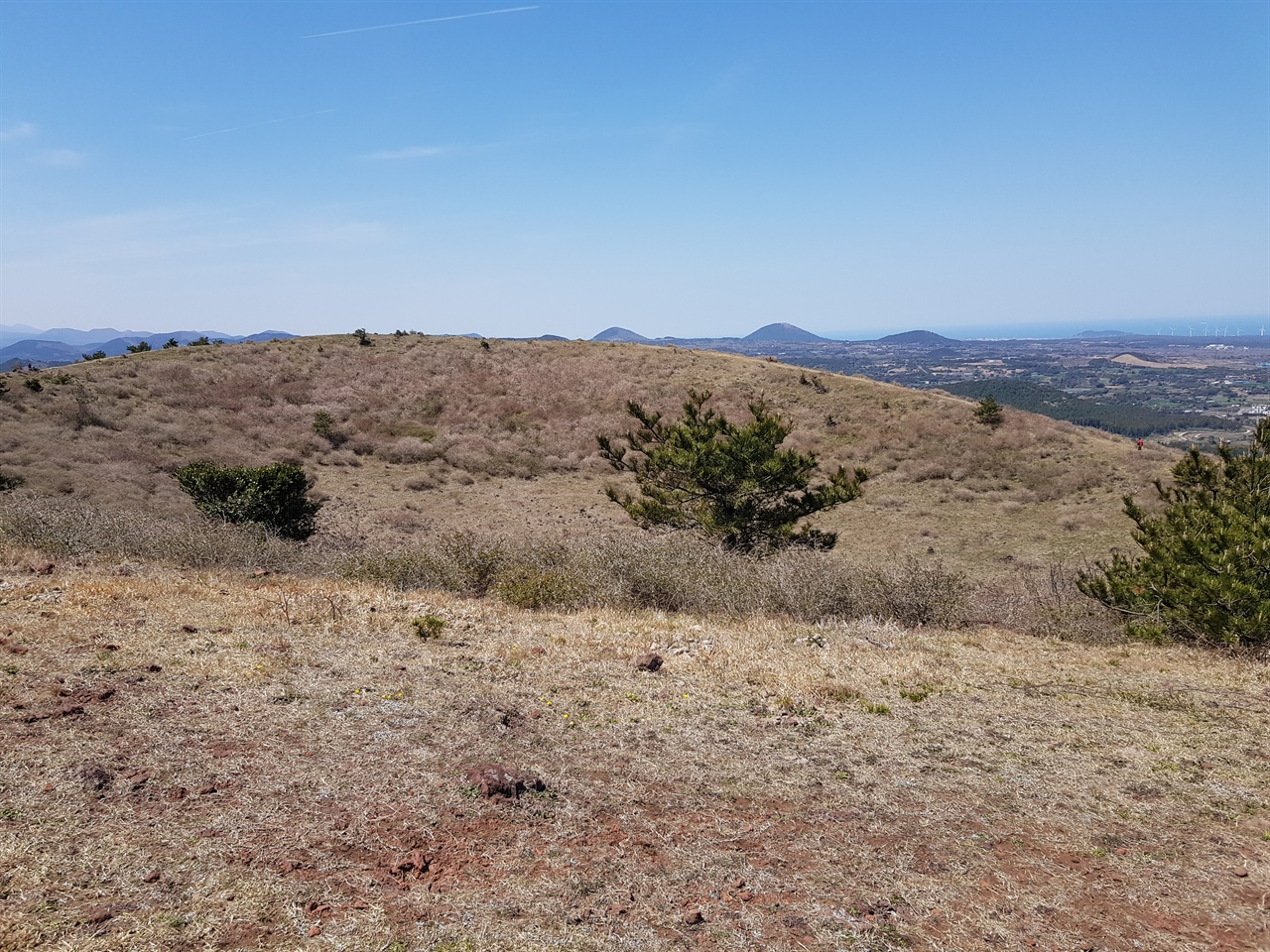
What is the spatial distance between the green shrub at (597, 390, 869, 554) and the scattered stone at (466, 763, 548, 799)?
10.1 m

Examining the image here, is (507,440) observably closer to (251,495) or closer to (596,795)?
(251,495)

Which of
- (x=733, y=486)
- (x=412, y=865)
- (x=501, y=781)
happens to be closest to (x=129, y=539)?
(x=501, y=781)

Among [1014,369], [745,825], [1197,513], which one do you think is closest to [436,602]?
[745,825]

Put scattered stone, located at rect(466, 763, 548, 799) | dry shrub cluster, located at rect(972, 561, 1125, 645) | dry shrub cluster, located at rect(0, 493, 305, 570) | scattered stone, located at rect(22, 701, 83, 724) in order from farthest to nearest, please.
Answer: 1. dry shrub cluster, located at rect(0, 493, 305, 570)
2. dry shrub cluster, located at rect(972, 561, 1125, 645)
3. scattered stone, located at rect(22, 701, 83, 724)
4. scattered stone, located at rect(466, 763, 548, 799)

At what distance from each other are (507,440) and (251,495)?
1772 centimetres

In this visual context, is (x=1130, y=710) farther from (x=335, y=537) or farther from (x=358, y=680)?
(x=335, y=537)

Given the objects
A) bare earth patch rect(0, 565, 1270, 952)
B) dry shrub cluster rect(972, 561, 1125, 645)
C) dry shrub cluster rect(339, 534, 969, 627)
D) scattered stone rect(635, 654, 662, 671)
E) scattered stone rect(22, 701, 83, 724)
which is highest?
scattered stone rect(22, 701, 83, 724)

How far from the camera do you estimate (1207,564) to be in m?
8.27

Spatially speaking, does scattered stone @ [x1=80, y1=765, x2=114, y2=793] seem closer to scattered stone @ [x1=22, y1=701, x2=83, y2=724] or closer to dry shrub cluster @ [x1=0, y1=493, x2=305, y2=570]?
scattered stone @ [x1=22, y1=701, x2=83, y2=724]

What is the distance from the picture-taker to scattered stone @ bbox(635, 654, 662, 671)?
22.5 ft

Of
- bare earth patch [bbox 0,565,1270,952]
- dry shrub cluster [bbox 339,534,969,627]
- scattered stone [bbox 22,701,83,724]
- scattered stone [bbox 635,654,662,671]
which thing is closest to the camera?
bare earth patch [bbox 0,565,1270,952]

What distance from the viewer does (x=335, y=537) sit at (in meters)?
16.6

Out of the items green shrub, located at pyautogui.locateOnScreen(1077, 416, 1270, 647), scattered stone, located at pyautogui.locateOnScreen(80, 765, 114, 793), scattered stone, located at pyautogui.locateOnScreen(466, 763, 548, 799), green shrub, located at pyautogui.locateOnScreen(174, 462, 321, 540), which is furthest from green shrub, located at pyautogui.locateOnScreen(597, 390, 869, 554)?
scattered stone, located at pyautogui.locateOnScreen(80, 765, 114, 793)

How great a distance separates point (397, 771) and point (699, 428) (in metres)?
11.6
